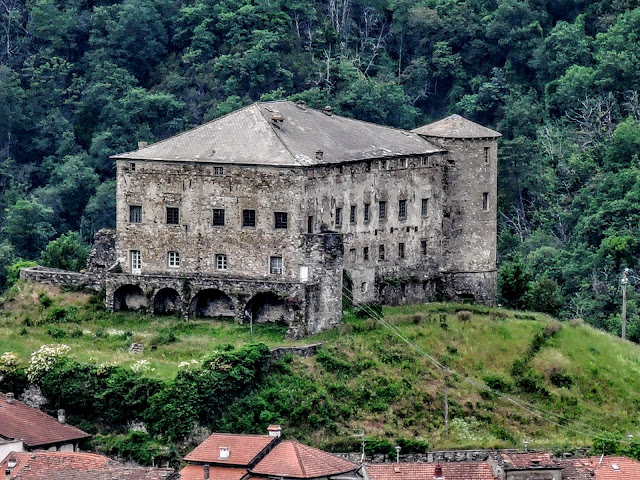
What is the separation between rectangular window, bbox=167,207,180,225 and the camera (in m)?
102

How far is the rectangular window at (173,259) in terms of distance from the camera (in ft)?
336

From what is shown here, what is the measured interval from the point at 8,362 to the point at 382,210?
17.8 meters

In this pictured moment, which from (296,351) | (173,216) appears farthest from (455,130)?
(296,351)

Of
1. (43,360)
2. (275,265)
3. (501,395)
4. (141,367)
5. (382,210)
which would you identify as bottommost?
(501,395)

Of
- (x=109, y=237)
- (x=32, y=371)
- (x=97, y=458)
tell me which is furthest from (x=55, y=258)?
(x=97, y=458)

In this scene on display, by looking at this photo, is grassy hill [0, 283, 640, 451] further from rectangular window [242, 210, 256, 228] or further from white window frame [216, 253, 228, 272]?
rectangular window [242, 210, 256, 228]

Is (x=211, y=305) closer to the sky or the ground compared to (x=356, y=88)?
closer to the ground

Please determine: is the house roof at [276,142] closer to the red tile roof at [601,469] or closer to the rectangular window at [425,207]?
the rectangular window at [425,207]

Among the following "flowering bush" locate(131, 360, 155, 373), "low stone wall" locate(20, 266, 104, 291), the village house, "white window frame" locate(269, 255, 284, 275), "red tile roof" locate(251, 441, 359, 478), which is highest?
"white window frame" locate(269, 255, 284, 275)

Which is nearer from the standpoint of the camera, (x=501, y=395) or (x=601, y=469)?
(x=601, y=469)

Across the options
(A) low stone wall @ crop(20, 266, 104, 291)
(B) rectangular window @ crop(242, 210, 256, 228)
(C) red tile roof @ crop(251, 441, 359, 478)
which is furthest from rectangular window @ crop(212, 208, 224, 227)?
(C) red tile roof @ crop(251, 441, 359, 478)

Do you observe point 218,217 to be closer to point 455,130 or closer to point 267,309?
point 267,309

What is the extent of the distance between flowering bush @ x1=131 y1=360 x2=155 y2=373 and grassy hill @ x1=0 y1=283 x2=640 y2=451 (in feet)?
0.77

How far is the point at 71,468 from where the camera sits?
290 feet
